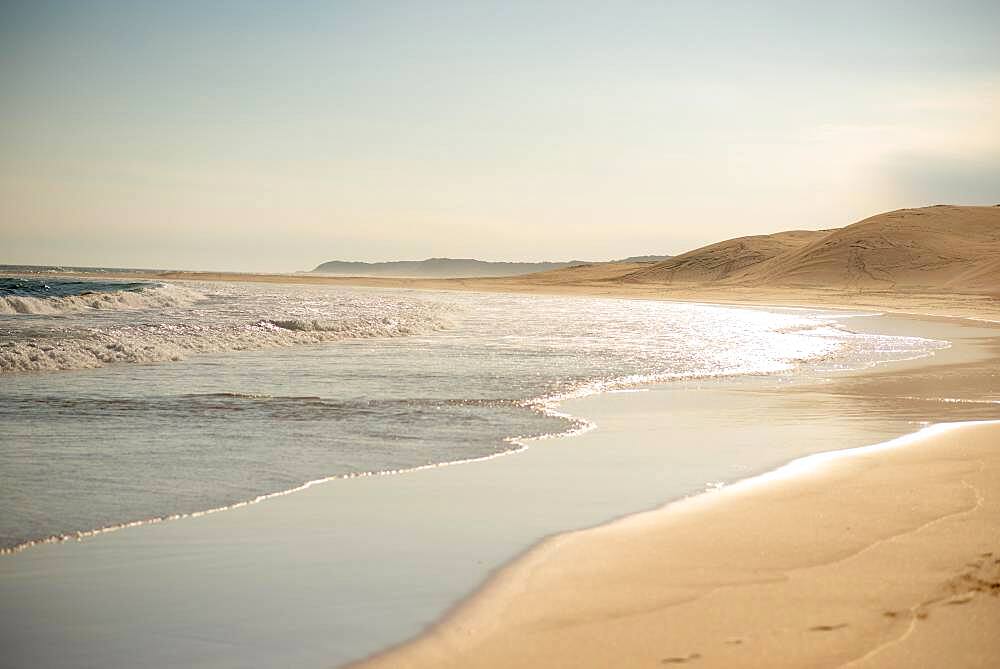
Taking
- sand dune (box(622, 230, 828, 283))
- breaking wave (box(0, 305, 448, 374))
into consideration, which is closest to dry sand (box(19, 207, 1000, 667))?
breaking wave (box(0, 305, 448, 374))

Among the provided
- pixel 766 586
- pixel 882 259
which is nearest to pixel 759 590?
pixel 766 586

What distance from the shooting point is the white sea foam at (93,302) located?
2981 centimetres

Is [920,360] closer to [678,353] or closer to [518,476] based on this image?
[678,353]

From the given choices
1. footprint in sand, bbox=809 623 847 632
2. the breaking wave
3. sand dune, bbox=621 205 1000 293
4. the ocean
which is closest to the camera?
footprint in sand, bbox=809 623 847 632

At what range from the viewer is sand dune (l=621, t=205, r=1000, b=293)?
69.2m

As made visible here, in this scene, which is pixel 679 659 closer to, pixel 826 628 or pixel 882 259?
pixel 826 628

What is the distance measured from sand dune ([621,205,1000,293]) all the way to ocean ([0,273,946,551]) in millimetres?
47509

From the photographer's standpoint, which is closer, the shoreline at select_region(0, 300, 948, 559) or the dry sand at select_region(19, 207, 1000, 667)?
the dry sand at select_region(19, 207, 1000, 667)

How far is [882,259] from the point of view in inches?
3004

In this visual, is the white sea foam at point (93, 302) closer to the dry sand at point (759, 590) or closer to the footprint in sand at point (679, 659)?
the dry sand at point (759, 590)

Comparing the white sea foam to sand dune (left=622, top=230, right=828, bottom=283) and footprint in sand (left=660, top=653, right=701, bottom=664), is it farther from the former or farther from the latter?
sand dune (left=622, top=230, right=828, bottom=283)

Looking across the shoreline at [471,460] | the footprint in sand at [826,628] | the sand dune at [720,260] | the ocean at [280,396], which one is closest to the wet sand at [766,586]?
the footprint in sand at [826,628]

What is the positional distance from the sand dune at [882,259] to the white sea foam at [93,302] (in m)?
46.8

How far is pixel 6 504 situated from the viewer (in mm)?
5207
